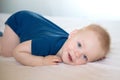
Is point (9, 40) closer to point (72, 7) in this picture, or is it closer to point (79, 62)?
point (79, 62)

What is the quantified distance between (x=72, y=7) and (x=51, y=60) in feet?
6.49

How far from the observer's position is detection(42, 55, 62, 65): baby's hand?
39.3 inches

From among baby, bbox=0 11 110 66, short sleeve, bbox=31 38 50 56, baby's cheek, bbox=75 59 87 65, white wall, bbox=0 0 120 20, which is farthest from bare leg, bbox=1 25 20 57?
white wall, bbox=0 0 120 20

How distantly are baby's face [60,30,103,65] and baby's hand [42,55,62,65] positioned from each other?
0.03 metres

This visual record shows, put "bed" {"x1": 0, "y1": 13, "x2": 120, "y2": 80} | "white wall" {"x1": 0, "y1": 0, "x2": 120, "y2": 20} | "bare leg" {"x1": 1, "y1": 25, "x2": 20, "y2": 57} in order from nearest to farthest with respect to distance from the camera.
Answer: "bed" {"x1": 0, "y1": 13, "x2": 120, "y2": 80} → "bare leg" {"x1": 1, "y1": 25, "x2": 20, "y2": 57} → "white wall" {"x1": 0, "y1": 0, "x2": 120, "y2": 20}

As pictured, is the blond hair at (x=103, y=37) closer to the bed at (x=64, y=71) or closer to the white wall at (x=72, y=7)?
the bed at (x=64, y=71)

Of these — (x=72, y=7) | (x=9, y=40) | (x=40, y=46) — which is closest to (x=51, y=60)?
(x=40, y=46)

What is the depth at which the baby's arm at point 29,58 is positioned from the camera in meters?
1.00

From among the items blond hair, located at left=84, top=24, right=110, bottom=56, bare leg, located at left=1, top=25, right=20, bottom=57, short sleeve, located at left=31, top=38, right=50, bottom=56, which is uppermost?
blond hair, located at left=84, top=24, right=110, bottom=56

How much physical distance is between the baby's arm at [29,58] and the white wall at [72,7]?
186 cm

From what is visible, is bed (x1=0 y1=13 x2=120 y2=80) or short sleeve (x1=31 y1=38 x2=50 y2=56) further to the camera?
short sleeve (x1=31 y1=38 x2=50 y2=56)

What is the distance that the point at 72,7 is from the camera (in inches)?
115

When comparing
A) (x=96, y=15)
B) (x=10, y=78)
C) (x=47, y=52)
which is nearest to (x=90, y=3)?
(x=96, y=15)

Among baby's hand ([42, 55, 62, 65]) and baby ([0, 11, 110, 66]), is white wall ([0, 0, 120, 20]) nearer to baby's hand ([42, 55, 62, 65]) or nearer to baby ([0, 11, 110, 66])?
baby ([0, 11, 110, 66])
